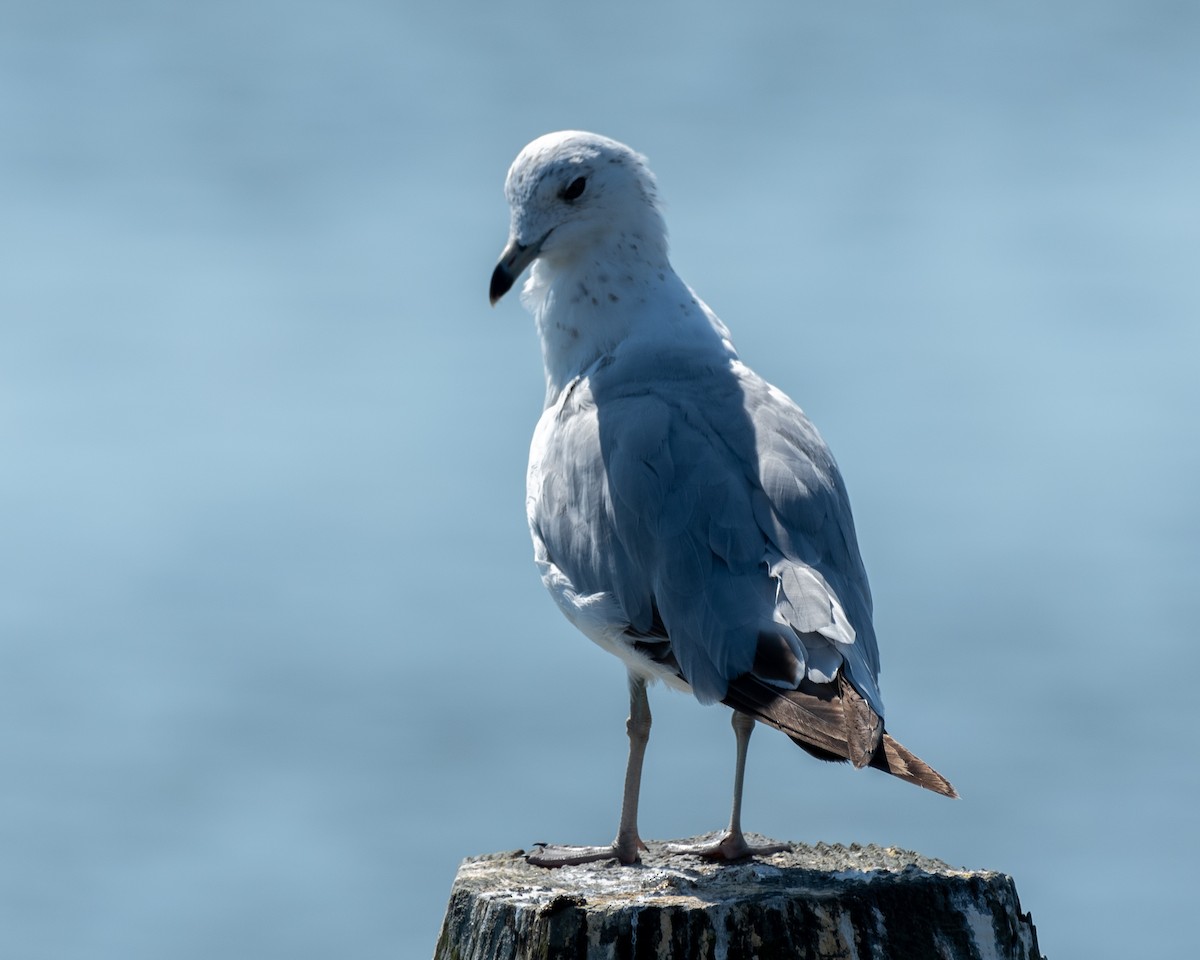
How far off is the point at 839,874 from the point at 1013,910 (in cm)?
51

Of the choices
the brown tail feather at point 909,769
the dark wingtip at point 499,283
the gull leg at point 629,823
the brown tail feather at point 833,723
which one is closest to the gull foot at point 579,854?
the gull leg at point 629,823

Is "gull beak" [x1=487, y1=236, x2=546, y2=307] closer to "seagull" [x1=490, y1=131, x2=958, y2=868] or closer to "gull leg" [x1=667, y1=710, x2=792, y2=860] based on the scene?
"seagull" [x1=490, y1=131, x2=958, y2=868]

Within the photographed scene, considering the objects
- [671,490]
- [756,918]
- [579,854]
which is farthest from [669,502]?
[756,918]

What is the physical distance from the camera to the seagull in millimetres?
4969

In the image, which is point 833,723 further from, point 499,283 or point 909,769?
point 499,283

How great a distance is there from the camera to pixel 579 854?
5.68 m

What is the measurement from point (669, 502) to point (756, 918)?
→ 1.53 m

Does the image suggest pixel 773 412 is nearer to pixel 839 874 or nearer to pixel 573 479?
pixel 573 479

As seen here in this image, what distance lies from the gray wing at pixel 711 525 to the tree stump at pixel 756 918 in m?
0.57

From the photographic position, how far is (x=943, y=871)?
193 inches

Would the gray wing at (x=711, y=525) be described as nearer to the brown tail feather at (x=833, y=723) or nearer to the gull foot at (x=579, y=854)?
the brown tail feather at (x=833, y=723)

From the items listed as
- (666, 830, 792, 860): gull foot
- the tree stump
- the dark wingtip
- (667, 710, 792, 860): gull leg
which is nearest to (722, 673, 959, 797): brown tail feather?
the tree stump

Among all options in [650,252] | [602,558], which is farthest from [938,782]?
[650,252]

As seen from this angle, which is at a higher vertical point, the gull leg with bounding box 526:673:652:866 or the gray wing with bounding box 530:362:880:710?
the gray wing with bounding box 530:362:880:710
